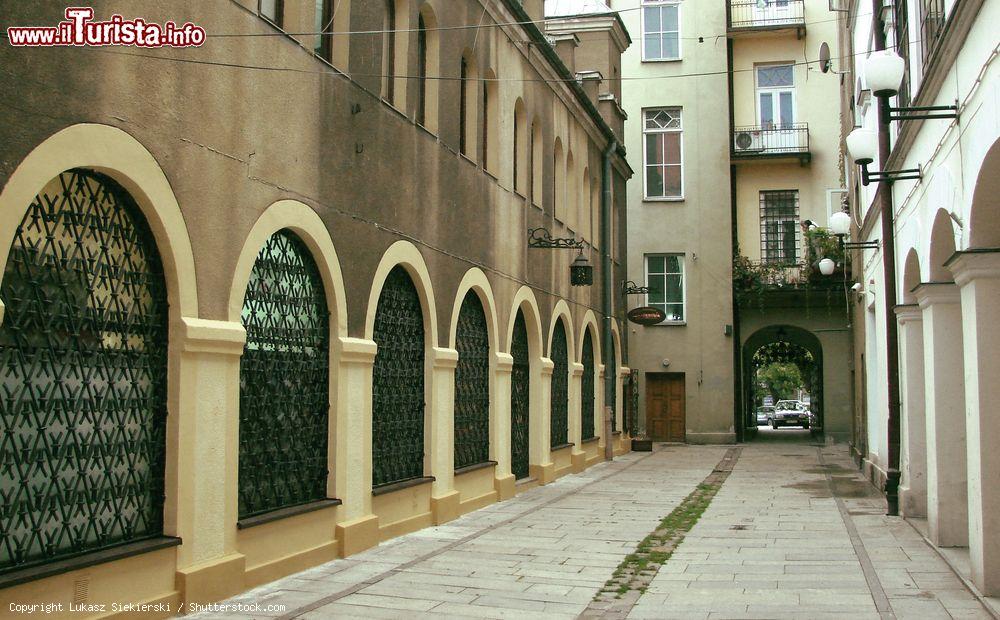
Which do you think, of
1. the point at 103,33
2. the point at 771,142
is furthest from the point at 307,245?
the point at 771,142

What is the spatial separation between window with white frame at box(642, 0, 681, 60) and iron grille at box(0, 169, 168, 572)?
26460mm

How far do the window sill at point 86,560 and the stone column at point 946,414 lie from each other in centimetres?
754

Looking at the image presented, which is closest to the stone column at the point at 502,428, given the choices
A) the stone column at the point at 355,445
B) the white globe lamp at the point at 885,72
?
the stone column at the point at 355,445

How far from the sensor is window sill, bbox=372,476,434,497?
11.3 m

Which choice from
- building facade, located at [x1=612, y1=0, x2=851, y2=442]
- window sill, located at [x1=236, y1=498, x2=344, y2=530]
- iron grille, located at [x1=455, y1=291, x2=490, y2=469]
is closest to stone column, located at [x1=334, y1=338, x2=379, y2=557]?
window sill, located at [x1=236, y1=498, x2=344, y2=530]

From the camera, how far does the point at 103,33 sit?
22.7 ft

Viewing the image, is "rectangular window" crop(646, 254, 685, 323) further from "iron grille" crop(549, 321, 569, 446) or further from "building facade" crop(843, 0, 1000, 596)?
"building facade" crop(843, 0, 1000, 596)

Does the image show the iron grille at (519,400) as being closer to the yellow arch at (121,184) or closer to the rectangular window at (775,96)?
the yellow arch at (121,184)

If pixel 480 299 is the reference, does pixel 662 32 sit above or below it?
above

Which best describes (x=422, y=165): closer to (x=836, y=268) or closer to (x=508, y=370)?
(x=508, y=370)

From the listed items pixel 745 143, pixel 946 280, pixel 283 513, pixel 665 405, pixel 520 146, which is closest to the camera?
pixel 283 513

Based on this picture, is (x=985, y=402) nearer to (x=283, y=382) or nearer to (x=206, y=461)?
(x=283, y=382)

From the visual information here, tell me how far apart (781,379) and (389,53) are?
72.8 meters

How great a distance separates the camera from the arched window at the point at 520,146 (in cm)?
1750
